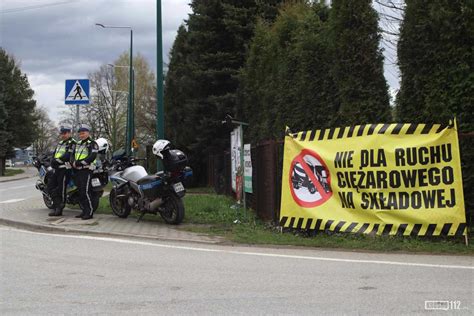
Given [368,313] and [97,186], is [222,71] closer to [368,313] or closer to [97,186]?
[97,186]

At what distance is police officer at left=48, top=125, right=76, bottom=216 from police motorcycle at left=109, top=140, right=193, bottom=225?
120cm

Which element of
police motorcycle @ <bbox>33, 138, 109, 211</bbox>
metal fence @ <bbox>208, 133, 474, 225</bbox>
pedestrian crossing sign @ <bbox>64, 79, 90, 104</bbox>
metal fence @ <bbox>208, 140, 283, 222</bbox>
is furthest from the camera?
pedestrian crossing sign @ <bbox>64, 79, 90, 104</bbox>

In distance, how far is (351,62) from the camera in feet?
34.3

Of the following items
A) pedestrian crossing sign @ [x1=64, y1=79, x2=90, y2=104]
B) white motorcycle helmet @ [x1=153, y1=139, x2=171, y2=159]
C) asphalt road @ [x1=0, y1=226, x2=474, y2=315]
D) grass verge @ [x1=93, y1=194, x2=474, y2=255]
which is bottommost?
asphalt road @ [x1=0, y1=226, x2=474, y2=315]

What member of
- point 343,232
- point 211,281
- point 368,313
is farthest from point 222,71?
point 368,313

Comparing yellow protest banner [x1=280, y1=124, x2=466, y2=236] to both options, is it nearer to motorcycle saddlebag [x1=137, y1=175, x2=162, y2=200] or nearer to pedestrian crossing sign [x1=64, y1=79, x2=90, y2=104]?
motorcycle saddlebag [x1=137, y1=175, x2=162, y2=200]

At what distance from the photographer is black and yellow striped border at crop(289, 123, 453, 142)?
8.60 metres

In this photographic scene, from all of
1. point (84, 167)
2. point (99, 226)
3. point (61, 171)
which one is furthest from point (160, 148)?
point (61, 171)

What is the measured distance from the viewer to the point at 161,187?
11016 millimetres

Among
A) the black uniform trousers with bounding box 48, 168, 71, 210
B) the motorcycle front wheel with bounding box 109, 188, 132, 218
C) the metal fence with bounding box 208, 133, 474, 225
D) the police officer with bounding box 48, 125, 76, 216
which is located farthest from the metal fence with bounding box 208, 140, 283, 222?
the black uniform trousers with bounding box 48, 168, 71, 210

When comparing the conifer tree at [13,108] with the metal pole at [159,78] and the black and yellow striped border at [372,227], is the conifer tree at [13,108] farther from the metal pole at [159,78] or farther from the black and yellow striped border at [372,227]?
the black and yellow striped border at [372,227]

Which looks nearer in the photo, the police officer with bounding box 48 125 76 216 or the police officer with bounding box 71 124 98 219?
the police officer with bounding box 71 124 98 219

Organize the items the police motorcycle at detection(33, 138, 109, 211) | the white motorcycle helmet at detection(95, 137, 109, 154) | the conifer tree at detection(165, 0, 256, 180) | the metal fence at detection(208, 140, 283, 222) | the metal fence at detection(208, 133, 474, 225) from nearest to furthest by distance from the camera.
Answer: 1. the metal fence at detection(208, 133, 474, 225)
2. the metal fence at detection(208, 140, 283, 222)
3. the police motorcycle at detection(33, 138, 109, 211)
4. the white motorcycle helmet at detection(95, 137, 109, 154)
5. the conifer tree at detection(165, 0, 256, 180)

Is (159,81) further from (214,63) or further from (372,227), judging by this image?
(372,227)
